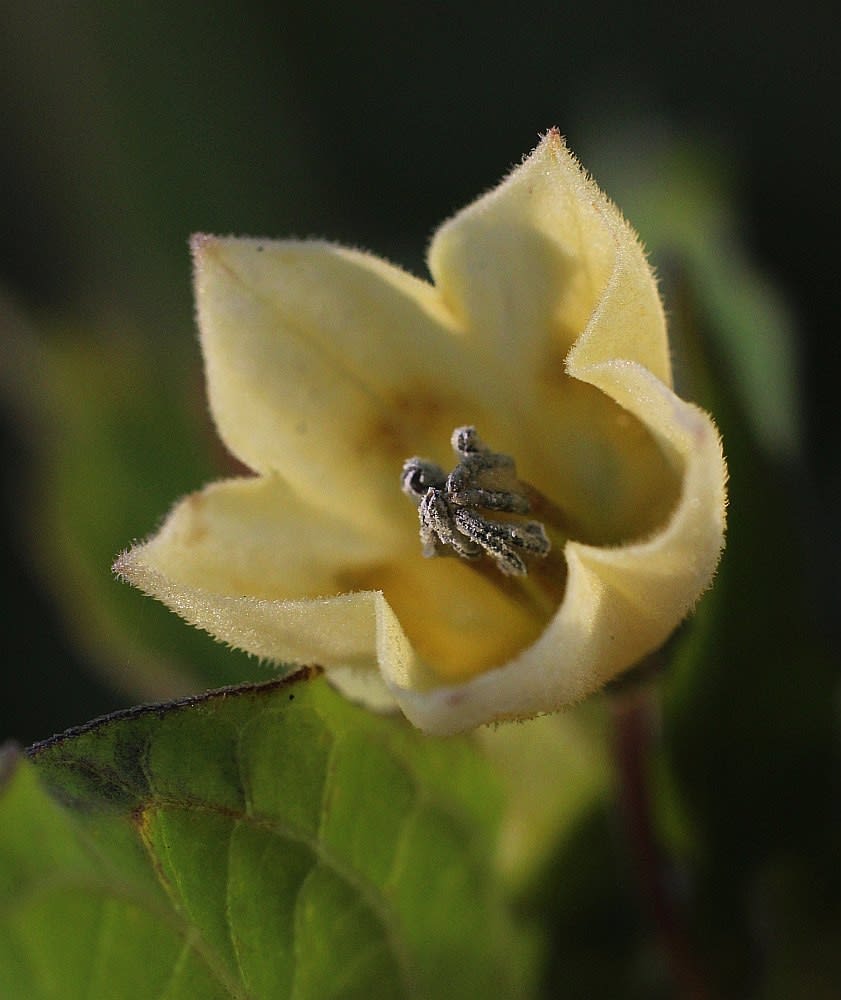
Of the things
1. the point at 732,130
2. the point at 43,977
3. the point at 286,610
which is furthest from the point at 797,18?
the point at 43,977

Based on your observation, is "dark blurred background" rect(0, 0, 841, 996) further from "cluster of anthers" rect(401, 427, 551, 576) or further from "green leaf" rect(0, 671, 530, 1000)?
"green leaf" rect(0, 671, 530, 1000)

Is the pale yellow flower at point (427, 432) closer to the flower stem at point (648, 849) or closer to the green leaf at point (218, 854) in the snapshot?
the green leaf at point (218, 854)

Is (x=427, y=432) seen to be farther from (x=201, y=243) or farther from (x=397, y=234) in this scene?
(x=397, y=234)

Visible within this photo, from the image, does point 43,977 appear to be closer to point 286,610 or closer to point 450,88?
point 286,610

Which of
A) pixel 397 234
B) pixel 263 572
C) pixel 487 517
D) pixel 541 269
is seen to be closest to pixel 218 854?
pixel 263 572

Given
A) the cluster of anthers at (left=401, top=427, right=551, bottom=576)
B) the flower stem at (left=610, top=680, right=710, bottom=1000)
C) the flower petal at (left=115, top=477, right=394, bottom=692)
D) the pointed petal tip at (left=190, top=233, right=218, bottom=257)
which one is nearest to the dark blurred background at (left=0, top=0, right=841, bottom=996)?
the flower stem at (left=610, top=680, right=710, bottom=1000)
